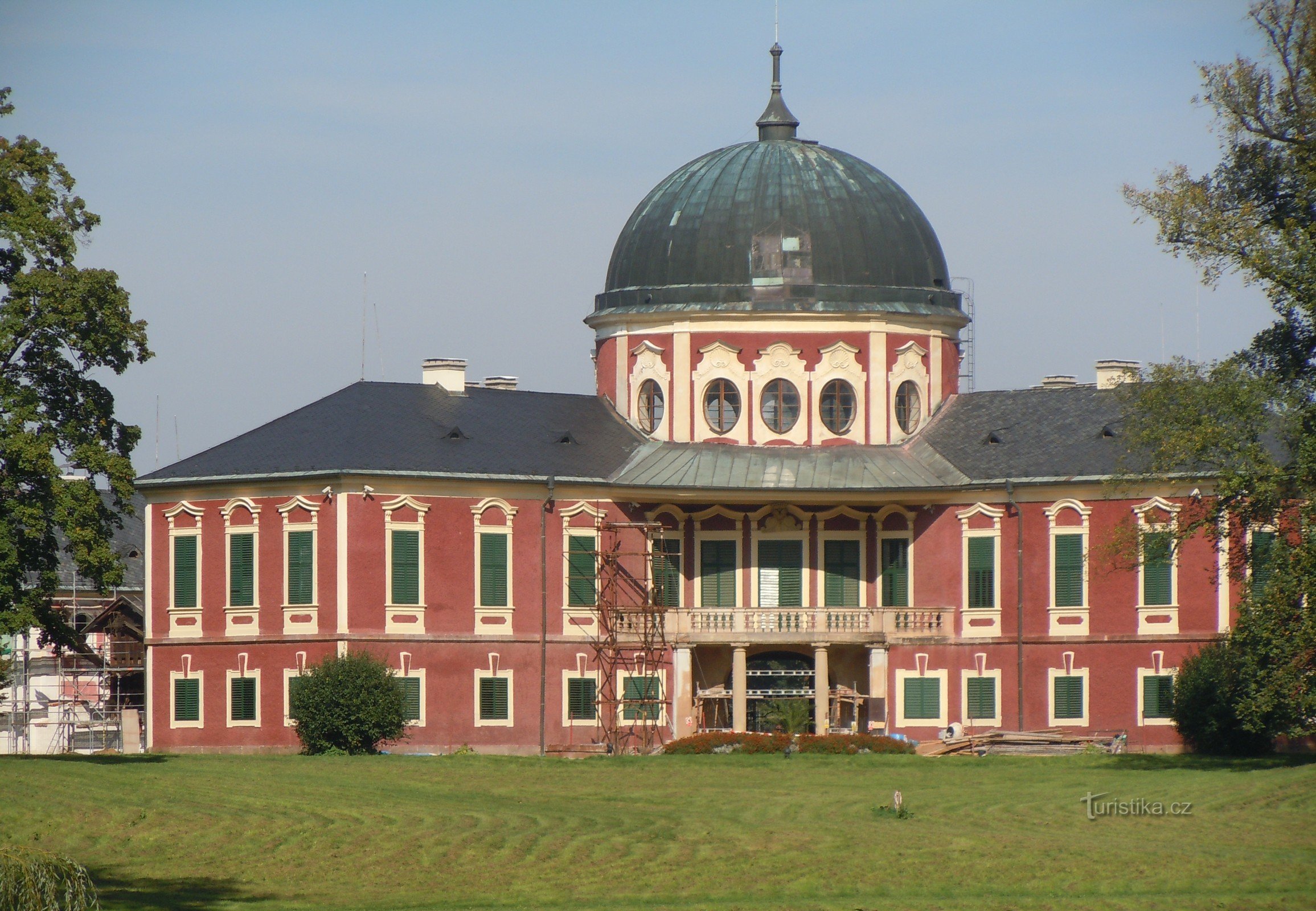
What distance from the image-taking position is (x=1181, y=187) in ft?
154

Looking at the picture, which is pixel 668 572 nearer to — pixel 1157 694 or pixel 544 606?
pixel 544 606

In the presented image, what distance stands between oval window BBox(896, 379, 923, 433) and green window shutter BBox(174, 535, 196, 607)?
62.2ft

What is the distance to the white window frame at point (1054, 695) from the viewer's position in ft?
192

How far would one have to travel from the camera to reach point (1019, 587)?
2346 inches

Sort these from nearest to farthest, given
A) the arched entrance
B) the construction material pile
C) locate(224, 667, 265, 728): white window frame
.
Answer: the construction material pile < locate(224, 667, 265, 728): white window frame < the arched entrance

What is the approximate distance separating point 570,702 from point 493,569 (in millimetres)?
3856

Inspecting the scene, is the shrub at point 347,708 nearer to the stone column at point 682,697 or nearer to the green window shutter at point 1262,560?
the stone column at point 682,697

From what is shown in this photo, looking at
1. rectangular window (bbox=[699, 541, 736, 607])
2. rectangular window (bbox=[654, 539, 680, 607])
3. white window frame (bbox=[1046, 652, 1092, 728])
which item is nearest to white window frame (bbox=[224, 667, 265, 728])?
rectangular window (bbox=[654, 539, 680, 607])

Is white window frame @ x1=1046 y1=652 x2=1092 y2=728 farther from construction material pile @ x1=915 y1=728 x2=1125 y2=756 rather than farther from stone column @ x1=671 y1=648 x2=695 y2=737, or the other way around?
stone column @ x1=671 y1=648 x2=695 y2=737

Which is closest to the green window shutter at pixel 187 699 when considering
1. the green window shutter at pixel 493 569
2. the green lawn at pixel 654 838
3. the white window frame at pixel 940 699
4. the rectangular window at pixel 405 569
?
the rectangular window at pixel 405 569

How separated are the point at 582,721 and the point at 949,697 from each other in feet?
30.6

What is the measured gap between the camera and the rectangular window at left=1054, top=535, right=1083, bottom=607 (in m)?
58.9

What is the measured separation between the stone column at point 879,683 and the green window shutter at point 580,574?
23.6 ft

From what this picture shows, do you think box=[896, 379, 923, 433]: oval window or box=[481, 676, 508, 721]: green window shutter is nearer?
box=[481, 676, 508, 721]: green window shutter
